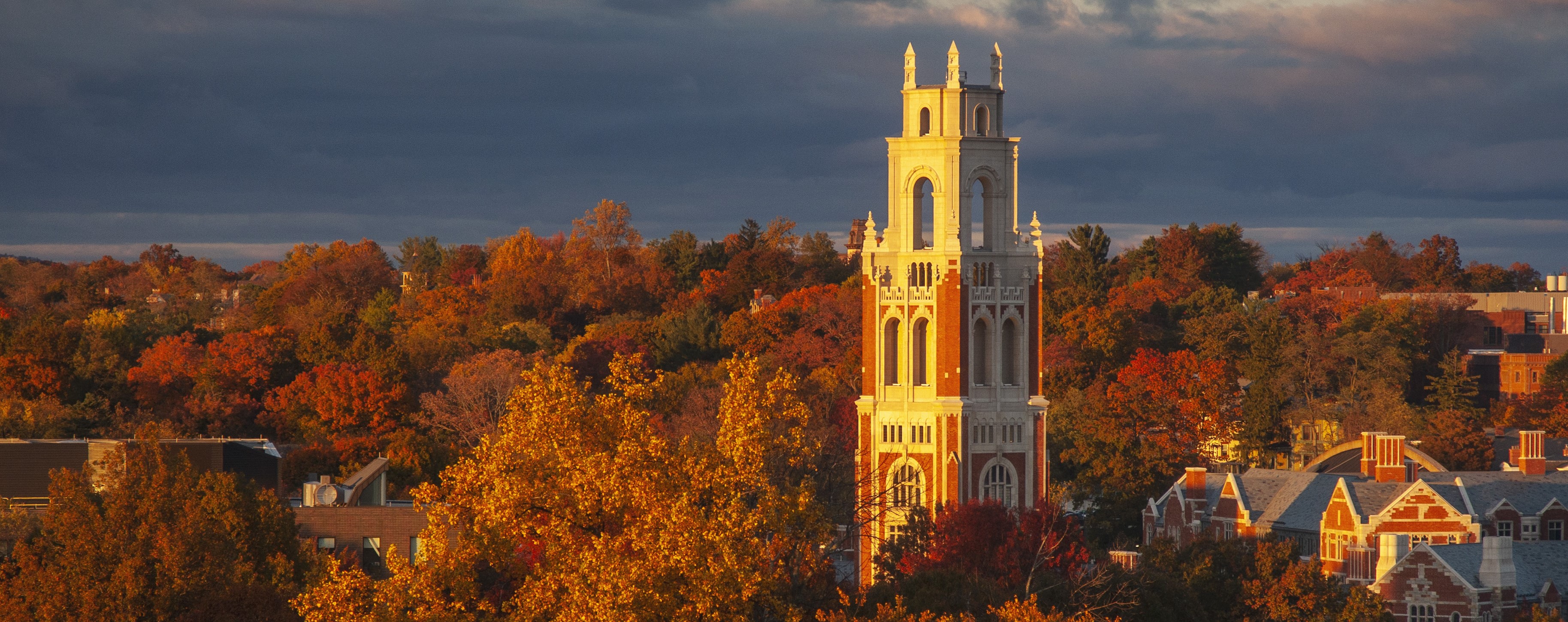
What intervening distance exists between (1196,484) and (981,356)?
1182 cm

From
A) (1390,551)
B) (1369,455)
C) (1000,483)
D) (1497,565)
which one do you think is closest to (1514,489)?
(1369,455)

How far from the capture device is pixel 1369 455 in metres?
81.1

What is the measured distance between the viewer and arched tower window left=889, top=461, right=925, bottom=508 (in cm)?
7106

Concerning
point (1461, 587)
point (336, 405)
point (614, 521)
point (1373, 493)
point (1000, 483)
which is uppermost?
point (614, 521)

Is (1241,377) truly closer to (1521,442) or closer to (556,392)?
(1521,442)

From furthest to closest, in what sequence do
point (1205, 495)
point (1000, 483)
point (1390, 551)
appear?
point (1205, 495) → point (1000, 483) → point (1390, 551)

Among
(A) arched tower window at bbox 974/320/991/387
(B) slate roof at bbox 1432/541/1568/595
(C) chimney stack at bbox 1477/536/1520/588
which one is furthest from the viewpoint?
(A) arched tower window at bbox 974/320/991/387

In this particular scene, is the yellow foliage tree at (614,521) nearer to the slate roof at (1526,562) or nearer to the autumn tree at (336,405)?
the slate roof at (1526,562)

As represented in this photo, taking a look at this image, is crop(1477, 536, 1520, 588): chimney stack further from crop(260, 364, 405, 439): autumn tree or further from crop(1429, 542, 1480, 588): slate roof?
crop(260, 364, 405, 439): autumn tree

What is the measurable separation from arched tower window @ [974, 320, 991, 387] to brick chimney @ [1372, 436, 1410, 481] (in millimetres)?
16514

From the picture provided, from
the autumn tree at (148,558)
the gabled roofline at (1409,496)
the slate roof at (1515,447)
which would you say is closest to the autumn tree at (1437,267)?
the slate roof at (1515,447)

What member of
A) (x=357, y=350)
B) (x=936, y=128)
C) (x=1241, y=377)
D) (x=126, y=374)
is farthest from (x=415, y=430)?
(x=1241, y=377)

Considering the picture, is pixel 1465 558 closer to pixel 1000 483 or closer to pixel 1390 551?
pixel 1390 551

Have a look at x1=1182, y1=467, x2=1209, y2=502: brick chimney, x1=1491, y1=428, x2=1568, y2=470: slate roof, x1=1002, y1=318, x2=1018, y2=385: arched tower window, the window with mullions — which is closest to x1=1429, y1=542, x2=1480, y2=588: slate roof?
x1=1182, y1=467, x2=1209, y2=502: brick chimney
